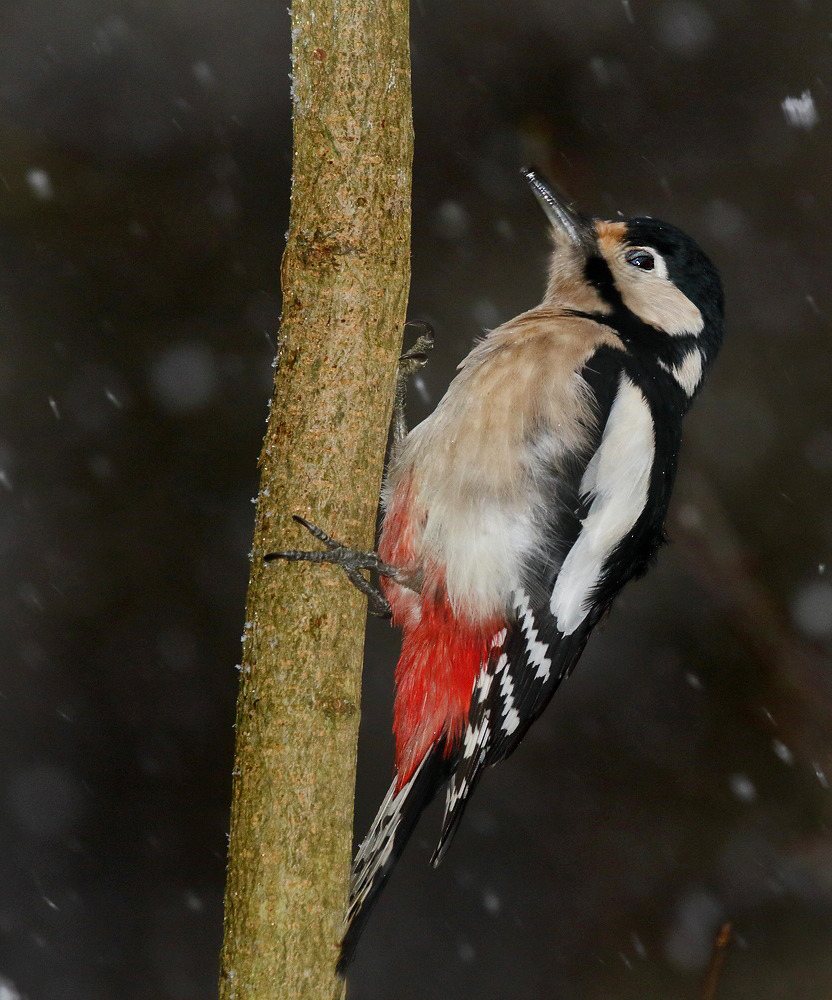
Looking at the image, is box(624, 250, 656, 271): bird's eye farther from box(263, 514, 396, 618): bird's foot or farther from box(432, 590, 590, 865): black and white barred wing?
box(263, 514, 396, 618): bird's foot

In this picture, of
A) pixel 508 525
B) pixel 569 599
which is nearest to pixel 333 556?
pixel 508 525

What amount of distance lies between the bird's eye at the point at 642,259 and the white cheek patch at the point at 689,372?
0.20m

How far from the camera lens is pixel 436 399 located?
12.0 ft

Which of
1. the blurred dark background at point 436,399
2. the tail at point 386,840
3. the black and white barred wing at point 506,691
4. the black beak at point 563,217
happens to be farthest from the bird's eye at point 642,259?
the blurred dark background at point 436,399

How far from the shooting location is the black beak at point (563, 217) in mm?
2410

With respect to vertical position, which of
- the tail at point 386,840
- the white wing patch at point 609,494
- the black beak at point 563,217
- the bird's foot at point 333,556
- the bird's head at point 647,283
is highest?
the bird's foot at point 333,556

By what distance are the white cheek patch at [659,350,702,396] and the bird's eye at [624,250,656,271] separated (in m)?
0.20

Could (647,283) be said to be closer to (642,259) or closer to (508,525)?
(642,259)

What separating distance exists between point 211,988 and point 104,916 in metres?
0.44

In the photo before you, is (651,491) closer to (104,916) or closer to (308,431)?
(308,431)

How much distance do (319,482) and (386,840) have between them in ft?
2.22

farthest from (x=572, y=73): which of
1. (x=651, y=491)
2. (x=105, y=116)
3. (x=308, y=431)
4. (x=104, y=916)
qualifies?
(x=104, y=916)

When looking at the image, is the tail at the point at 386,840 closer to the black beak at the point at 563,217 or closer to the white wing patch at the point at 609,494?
the white wing patch at the point at 609,494

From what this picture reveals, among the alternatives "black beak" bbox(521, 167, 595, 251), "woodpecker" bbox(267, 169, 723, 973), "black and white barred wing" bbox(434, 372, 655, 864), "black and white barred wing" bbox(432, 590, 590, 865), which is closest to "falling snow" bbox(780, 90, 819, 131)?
"black beak" bbox(521, 167, 595, 251)
